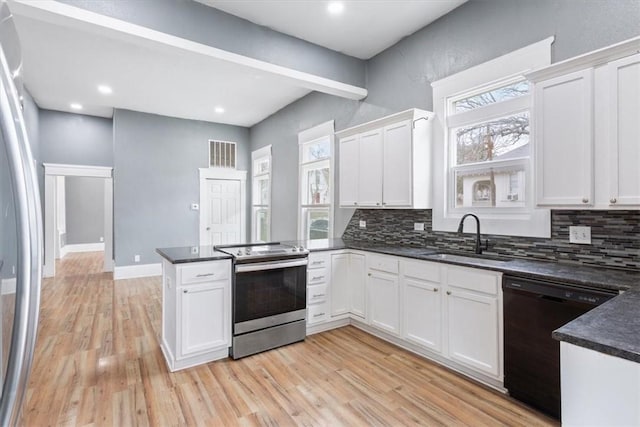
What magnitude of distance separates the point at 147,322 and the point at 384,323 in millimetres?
2665

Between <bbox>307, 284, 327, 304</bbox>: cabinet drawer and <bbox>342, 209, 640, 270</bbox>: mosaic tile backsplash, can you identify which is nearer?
<bbox>342, 209, 640, 270</bbox>: mosaic tile backsplash

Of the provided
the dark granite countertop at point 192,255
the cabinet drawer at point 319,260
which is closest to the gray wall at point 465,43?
the cabinet drawer at point 319,260

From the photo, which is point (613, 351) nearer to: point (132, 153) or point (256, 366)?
point (256, 366)

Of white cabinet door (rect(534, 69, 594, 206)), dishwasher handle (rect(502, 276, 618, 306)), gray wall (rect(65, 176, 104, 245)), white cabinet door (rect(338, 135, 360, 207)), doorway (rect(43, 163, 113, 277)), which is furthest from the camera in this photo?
gray wall (rect(65, 176, 104, 245))

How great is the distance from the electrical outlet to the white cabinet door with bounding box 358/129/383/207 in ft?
5.44

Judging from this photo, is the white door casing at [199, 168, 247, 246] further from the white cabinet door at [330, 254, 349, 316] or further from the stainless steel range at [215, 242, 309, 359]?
the white cabinet door at [330, 254, 349, 316]

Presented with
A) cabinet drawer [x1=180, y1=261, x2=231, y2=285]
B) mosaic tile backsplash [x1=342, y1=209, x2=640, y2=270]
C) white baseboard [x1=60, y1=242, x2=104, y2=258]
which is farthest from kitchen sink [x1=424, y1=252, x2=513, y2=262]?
white baseboard [x1=60, y1=242, x2=104, y2=258]

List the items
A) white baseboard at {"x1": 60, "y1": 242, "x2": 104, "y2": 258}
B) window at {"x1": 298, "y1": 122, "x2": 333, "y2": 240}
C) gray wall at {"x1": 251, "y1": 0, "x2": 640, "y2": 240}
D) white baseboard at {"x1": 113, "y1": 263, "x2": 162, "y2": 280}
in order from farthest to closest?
white baseboard at {"x1": 60, "y1": 242, "x2": 104, "y2": 258}
white baseboard at {"x1": 113, "y1": 263, "x2": 162, "y2": 280}
window at {"x1": 298, "y1": 122, "x2": 333, "y2": 240}
gray wall at {"x1": 251, "y1": 0, "x2": 640, "y2": 240}

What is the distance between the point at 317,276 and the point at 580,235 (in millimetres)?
2196

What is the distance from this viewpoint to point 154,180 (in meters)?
6.51

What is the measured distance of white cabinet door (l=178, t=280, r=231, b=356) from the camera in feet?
8.79

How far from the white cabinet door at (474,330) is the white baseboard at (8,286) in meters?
2.48

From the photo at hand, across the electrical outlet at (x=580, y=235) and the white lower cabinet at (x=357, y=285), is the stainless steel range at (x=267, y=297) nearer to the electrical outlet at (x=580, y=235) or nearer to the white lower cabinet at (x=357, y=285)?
the white lower cabinet at (x=357, y=285)

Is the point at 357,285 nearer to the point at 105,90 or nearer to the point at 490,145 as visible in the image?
the point at 490,145
